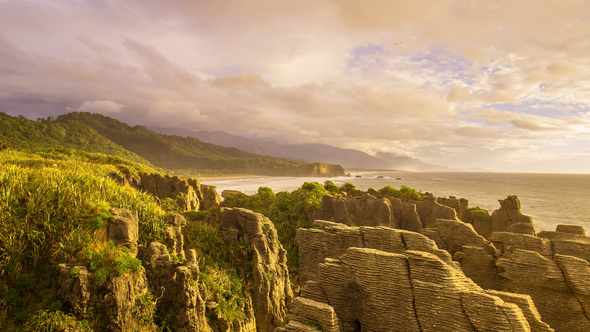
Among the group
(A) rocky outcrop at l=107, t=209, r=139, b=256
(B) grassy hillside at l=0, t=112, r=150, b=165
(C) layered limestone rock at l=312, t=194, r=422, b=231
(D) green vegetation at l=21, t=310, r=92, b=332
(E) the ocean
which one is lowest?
(E) the ocean

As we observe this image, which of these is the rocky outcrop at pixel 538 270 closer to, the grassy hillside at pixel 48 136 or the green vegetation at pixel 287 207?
the green vegetation at pixel 287 207

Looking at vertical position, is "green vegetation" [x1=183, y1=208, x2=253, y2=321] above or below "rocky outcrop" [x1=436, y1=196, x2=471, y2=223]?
below

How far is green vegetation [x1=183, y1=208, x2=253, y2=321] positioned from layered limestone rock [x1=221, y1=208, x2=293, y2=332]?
46 centimetres

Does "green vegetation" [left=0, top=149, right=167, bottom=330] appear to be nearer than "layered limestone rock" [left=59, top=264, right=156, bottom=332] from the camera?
No

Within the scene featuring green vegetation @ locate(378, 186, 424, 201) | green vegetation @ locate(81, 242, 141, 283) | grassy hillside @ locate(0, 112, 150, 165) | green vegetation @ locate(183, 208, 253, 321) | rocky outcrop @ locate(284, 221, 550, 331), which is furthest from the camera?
Answer: grassy hillside @ locate(0, 112, 150, 165)

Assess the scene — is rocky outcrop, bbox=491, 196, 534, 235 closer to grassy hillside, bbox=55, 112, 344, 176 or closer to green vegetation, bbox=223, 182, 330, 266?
green vegetation, bbox=223, 182, 330, 266

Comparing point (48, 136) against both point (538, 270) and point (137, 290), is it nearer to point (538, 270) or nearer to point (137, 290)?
point (137, 290)

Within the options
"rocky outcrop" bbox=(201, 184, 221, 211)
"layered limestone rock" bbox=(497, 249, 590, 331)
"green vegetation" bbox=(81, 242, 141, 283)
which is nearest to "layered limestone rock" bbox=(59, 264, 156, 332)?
"green vegetation" bbox=(81, 242, 141, 283)

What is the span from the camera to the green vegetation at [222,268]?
37.6 feet

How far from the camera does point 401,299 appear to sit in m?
7.92

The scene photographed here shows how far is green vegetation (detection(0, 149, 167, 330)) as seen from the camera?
8125 mm

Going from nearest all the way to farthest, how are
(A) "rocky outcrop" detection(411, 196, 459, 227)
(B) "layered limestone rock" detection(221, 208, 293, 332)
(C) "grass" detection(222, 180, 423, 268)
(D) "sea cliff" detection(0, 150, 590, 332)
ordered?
(D) "sea cliff" detection(0, 150, 590, 332) → (B) "layered limestone rock" detection(221, 208, 293, 332) → (C) "grass" detection(222, 180, 423, 268) → (A) "rocky outcrop" detection(411, 196, 459, 227)

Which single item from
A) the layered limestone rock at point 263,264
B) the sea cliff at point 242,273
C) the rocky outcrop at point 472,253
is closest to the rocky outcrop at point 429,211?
the sea cliff at point 242,273

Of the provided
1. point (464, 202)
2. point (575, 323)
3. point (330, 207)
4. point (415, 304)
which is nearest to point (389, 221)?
point (330, 207)
